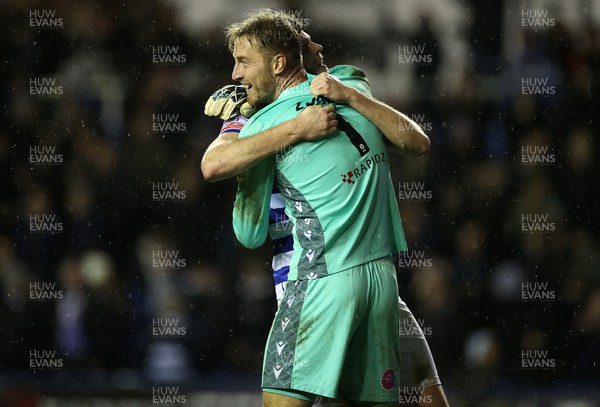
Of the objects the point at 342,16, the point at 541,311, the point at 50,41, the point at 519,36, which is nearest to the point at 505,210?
the point at 541,311

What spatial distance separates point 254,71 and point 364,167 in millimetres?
534

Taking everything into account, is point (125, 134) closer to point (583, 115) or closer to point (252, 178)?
point (583, 115)

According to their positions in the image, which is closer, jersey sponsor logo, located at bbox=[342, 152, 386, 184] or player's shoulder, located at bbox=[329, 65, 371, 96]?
jersey sponsor logo, located at bbox=[342, 152, 386, 184]

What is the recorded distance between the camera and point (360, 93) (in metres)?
3.24

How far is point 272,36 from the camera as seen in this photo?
11.0ft

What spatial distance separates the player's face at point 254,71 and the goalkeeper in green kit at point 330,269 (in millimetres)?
189

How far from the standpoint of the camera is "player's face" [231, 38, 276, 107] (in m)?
3.36

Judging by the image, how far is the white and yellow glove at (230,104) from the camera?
138 inches
